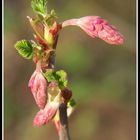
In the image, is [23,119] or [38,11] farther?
[23,119]

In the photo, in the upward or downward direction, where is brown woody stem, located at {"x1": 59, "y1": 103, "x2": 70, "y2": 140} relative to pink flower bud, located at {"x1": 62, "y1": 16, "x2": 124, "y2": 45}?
downward

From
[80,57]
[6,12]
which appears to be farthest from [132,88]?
[6,12]

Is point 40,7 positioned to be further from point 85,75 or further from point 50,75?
point 85,75

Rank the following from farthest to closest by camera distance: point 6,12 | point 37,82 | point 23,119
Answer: point 6,12 → point 23,119 → point 37,82

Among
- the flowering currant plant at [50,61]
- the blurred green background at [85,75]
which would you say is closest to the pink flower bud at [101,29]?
the flowering currant plant at [50,61]

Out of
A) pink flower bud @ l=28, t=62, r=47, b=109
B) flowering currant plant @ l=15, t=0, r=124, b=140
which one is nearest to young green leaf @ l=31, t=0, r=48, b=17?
flowering currant plant @ l=15, t=0, r=124, b=140

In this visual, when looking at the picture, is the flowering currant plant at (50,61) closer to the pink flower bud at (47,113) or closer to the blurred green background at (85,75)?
the pink flower bud at (47,113)

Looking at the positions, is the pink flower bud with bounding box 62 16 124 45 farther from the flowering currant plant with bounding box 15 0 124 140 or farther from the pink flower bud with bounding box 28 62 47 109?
the pink flower bud with bounding box 28 62 47 109

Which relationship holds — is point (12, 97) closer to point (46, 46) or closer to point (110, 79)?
point (110, 79)
